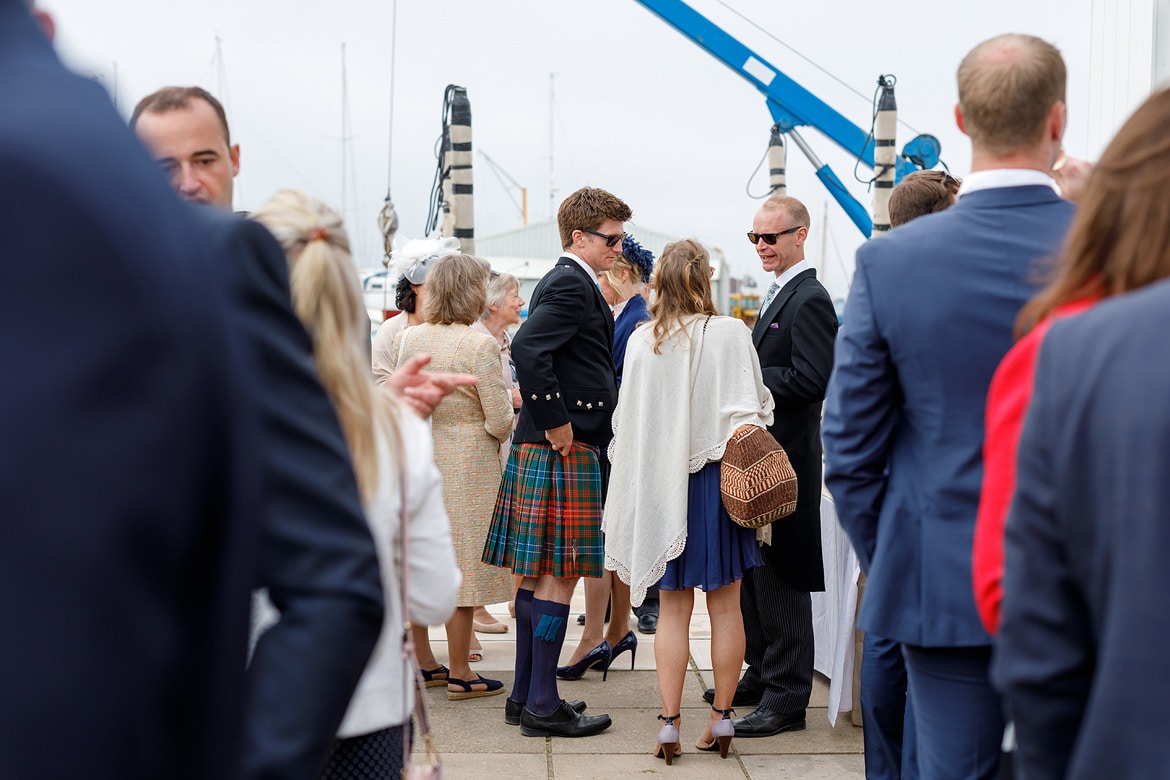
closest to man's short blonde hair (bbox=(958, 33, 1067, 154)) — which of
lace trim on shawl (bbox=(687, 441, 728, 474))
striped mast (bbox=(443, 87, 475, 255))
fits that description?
lace trim on shawl (bbox=(687, 441, 728, 474))

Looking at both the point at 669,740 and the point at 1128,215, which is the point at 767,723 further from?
the point at 1128,215

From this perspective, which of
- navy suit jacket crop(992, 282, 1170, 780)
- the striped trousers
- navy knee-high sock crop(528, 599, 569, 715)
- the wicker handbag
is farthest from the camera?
the striped trousers

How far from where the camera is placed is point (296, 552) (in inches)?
39.1

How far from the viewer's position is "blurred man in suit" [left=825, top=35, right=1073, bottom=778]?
7.55 feet

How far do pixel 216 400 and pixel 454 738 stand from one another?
422cm

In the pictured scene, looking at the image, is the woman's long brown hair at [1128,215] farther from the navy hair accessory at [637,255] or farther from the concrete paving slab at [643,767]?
the navy hair accessory at [637,255]

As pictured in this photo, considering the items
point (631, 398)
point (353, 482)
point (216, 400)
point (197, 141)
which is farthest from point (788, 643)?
point (216, 400)

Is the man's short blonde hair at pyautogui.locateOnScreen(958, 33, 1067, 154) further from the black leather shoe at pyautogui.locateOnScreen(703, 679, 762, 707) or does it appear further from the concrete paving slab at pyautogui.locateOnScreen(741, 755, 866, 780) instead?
the black leather shoe at pyautogui.locateOnScreen(703, 679, 762, 707)

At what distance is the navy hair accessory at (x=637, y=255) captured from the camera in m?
6.07

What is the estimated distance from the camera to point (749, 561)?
14.4 ft

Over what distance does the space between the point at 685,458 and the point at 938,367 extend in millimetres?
1998

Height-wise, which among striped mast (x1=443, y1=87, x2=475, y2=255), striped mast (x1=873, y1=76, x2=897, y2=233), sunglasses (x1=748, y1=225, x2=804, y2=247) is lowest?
sunglasses (x1=748, y1=225, x2=804, y2=247)

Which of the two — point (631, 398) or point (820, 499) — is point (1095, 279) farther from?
point (820, 499)

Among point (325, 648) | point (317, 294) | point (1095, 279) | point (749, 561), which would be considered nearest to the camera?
point (325, 648)
